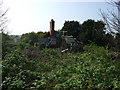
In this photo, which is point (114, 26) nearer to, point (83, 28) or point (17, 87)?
point (17, 87)

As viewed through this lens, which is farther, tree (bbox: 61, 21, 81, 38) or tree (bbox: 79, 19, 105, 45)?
tree (bbox: 61, 21, 81, 38)

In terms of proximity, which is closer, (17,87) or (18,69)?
(17,87)

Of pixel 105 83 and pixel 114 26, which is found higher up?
pixel 114 26

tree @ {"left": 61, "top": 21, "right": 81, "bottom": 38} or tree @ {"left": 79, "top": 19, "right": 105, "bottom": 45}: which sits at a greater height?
tree @ {"left": 61, "top": 21, "right": 81, "bottom": 38}

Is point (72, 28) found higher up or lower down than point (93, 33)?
higher up

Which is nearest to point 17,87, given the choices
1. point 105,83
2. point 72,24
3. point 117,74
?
point 105,83

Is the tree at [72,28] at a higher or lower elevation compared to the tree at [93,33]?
higher

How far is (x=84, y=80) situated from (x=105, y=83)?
0.53 m

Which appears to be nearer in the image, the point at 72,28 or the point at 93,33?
the point at 93,33

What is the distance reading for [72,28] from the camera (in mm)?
38469

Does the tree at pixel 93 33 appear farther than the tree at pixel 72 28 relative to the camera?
No

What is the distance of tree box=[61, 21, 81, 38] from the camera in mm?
37353

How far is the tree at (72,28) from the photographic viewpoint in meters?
37.4

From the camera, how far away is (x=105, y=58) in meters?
6.30
